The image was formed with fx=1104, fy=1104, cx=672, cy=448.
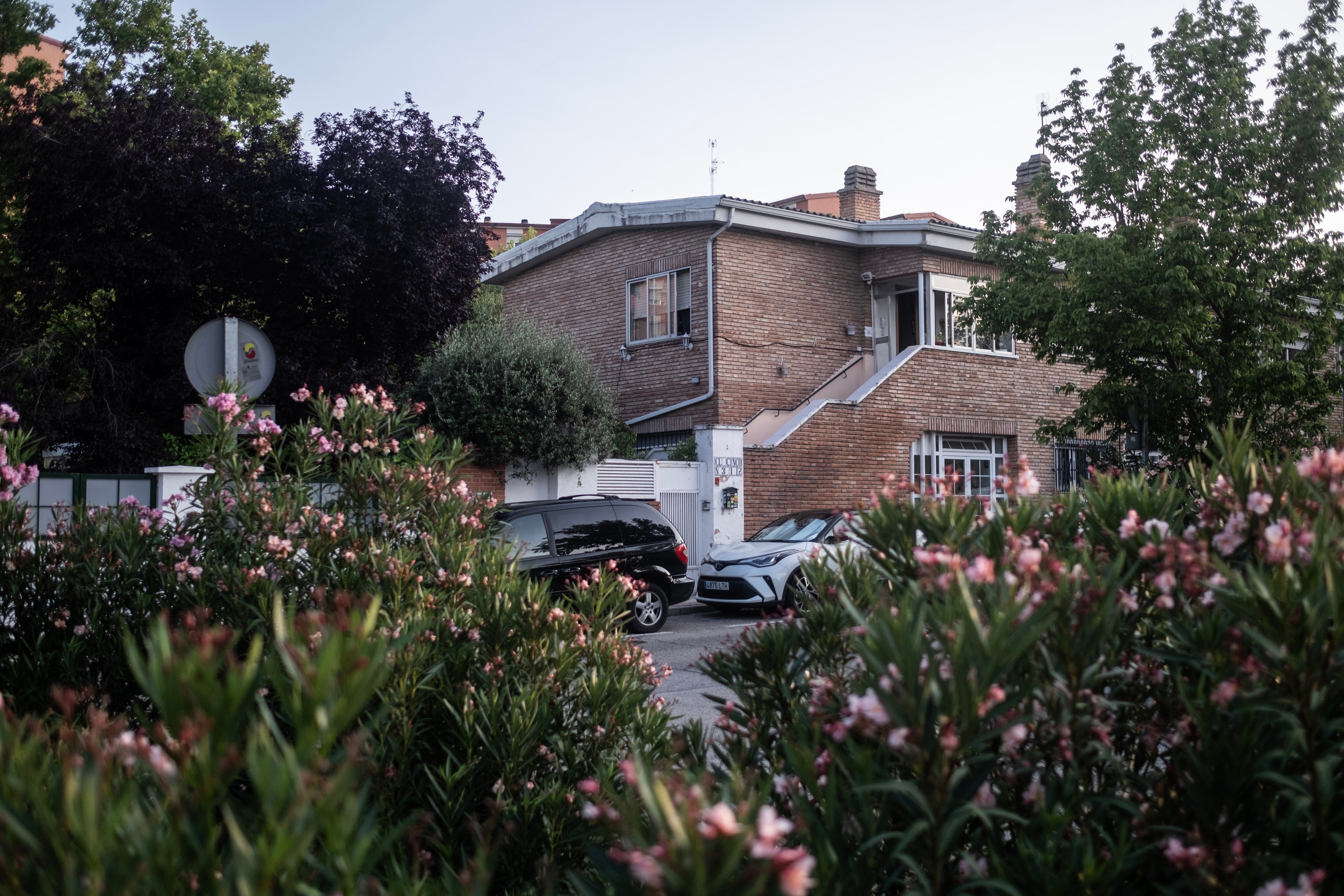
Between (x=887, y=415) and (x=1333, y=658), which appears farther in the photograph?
(x=887, y=415)

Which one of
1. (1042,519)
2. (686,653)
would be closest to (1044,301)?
(686,653)

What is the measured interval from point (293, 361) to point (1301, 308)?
16.3 m

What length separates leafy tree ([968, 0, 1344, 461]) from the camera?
17.5 meters

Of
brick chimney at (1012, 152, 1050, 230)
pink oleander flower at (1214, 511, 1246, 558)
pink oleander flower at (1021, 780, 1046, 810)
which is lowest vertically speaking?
pink oleander flower at (1021, 780, 1046, 810)

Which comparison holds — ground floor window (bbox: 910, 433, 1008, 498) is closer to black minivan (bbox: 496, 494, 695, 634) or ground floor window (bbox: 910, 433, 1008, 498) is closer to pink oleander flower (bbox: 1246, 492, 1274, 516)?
black minivan (bbox: 496, 494, 695, 634)

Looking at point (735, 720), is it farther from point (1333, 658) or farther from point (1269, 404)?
point (1269, 404)

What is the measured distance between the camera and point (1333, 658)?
1.83 meters

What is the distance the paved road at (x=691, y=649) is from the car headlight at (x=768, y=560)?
765mm

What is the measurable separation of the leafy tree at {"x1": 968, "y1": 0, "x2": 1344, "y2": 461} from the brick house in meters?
3.04

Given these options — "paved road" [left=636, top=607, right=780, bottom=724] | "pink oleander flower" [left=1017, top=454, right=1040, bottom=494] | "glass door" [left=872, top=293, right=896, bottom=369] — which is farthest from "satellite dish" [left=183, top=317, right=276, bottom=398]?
"glass door" [left=872, top=293, right=896, bottom=369]

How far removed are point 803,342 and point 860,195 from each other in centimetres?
463

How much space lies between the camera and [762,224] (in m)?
22.0

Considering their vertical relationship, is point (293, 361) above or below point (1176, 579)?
above

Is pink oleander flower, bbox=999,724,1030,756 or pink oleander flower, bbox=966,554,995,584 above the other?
pink oleander flower, bbox=966,554,995,584
